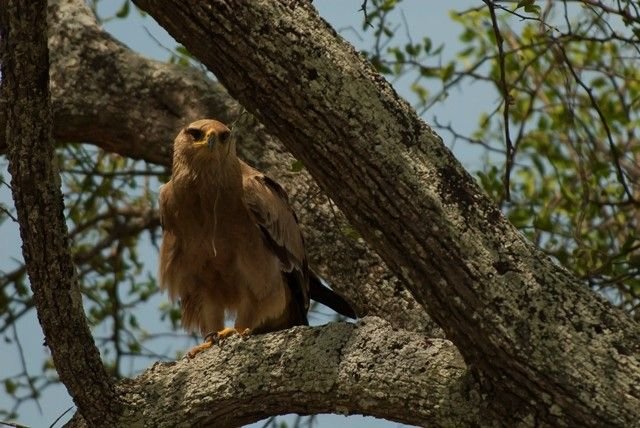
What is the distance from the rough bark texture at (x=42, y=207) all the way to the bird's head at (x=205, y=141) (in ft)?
5.77

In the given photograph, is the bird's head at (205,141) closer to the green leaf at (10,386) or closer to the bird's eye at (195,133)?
the bird's eye at (195,133)

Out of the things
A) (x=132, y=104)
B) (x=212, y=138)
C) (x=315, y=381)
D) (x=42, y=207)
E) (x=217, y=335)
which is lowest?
(x=315, y=381)

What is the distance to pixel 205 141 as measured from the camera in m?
5.27

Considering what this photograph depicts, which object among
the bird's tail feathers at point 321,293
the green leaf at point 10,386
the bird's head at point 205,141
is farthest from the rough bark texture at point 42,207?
the green leaf at point 10,386

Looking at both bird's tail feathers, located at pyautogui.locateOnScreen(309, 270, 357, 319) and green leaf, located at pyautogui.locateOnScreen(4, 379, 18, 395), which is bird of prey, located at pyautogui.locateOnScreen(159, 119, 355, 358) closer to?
bird's tail feathers, located at pyautogui.locateOnScreen(309, 270, 357, 319)

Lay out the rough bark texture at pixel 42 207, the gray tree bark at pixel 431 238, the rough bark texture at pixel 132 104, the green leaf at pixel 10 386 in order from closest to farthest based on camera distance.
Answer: the gray tree bark at pixel 431 238
the rough bark texture at pixel 42 207
the rough bark texture at pixel 132 104
the green leaf at pixel 10 386

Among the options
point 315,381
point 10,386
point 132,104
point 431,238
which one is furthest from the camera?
point 10,386

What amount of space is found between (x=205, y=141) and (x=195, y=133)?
3.1 inches

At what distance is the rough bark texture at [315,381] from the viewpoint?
3365 millimetres

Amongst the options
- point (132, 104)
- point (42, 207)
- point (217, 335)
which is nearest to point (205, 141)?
point (132, 104)

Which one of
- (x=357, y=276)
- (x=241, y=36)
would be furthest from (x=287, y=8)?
(x=357, y=276)

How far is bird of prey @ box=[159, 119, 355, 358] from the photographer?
17.3ft

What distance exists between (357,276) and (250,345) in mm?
920

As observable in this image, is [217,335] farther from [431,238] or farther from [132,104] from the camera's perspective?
[431,238]
